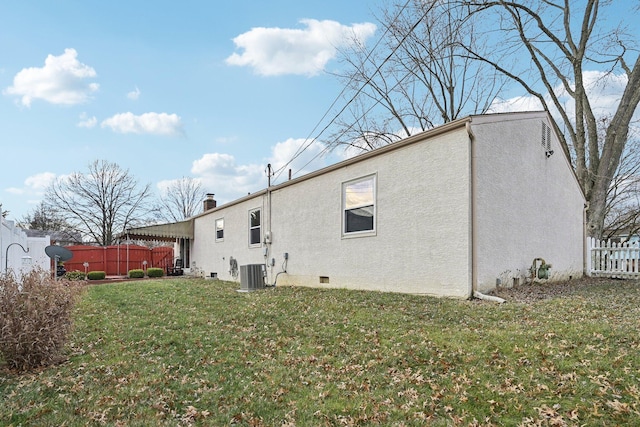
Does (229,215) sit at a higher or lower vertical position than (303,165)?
lower

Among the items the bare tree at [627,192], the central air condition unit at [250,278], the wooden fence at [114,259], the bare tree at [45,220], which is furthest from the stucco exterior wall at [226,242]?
the bare tree at [45,220]

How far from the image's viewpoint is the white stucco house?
23.7ft

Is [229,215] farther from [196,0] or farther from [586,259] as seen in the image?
[586,259]

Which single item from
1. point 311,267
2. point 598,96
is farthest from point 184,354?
point 598,96

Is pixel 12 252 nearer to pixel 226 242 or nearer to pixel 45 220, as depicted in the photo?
pixel 226 242

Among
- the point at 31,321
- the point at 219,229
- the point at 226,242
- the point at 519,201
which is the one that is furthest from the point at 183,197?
the point at 31,321

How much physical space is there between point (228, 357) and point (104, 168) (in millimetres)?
32932

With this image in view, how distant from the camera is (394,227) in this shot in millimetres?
8375

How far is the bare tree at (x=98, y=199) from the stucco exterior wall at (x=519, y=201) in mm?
31641

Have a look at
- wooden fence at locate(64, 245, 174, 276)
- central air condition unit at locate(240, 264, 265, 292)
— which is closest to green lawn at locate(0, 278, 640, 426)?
central air condition unit at locate(240, 264, 265, 292)

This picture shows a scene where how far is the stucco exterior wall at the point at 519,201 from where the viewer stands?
7.35 meters

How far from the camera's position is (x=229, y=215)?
54.3 feet

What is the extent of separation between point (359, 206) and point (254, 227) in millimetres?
6088

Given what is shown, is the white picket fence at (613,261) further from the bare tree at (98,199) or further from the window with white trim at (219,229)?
the bare tree at (98,199)
